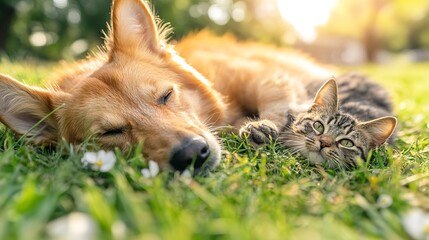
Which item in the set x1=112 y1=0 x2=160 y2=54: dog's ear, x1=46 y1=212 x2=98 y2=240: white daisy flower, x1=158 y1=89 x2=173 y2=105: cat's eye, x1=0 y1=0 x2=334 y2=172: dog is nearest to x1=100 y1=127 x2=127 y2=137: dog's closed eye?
x1=0 y1=0 x2=334 y2=172: dog

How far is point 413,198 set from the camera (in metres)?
1.89

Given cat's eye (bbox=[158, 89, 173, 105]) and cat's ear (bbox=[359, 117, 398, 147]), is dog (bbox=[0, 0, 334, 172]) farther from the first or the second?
cat's ear (bbox=[359, 117, 398, 147])

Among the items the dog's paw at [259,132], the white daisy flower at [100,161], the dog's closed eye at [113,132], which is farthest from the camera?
the dog's paw at [259,132]

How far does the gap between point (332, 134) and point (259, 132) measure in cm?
53

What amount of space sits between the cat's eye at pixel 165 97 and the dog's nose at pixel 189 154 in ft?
1.88

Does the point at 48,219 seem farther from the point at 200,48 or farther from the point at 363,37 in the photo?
the point at 363,37

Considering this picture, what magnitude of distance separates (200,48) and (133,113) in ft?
7.91

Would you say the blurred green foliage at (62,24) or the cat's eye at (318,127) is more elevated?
the cat's eye at (318,127)

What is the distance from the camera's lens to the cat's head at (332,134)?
→ 2906mm

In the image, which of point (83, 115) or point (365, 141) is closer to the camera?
point (83, 115)

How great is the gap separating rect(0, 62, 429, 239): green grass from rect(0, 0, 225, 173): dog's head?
19 cm

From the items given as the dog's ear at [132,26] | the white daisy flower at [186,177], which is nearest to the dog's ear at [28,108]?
the dog's ear at [132,26]

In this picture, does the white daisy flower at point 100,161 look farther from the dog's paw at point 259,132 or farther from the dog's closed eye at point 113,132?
the dog's paw at point 259,132

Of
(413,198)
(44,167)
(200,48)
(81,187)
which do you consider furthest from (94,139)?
(200,48)
